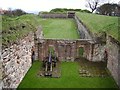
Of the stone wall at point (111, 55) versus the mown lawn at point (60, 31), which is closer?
the stone wall at point (111, 55)

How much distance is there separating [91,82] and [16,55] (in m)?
4.51

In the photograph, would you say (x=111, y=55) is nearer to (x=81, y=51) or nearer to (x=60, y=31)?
(x=81, y=51)

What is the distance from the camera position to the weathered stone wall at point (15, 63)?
10.3m

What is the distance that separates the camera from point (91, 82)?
44.7ft

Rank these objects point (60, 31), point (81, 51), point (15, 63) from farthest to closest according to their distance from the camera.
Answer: point (60, 31) < point (81, 51) < point (15, 63)

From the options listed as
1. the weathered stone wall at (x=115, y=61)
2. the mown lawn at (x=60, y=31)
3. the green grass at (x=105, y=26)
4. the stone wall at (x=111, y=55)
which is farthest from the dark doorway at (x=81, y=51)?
the mown lawn at (x=60, y=31)

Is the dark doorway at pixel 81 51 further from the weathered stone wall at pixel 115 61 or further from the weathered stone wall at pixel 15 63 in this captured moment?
the weathered stone wall at pixel 15 63

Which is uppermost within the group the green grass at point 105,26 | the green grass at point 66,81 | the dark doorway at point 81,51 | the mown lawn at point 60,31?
the green grass at point 105,26

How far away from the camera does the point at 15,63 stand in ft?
39.0

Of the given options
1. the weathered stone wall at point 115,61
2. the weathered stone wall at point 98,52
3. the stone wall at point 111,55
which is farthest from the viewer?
the weathered stone wall at point 98,52

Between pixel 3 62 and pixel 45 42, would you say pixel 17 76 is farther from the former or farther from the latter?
pixel 45 42

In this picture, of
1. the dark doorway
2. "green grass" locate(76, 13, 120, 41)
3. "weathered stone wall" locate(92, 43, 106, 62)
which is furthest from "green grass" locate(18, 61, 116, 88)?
the dark doorway

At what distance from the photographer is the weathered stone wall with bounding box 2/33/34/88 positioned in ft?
33.7

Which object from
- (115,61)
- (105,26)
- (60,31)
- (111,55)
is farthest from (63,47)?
(60,31)
